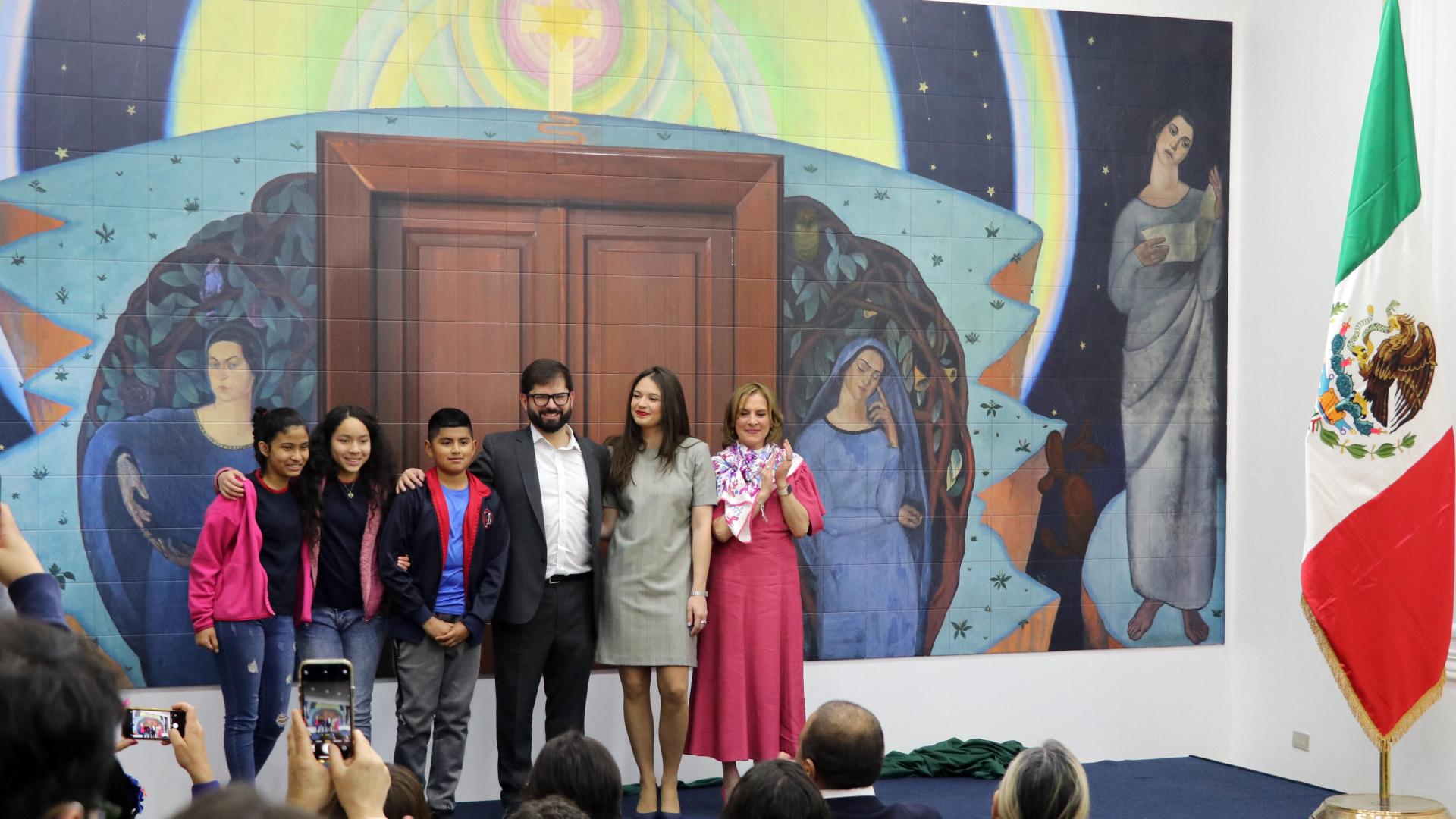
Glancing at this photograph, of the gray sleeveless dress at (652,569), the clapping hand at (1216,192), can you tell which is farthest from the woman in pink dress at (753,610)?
the clapping hand at (1216,192)

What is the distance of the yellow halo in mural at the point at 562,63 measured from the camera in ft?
15.1

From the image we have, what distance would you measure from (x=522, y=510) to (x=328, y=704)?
261cm

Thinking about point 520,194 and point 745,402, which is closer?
point 745,402

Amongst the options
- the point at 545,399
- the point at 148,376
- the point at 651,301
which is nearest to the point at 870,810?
the point at 545,399

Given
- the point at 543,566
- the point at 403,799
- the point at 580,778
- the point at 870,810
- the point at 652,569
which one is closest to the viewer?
the point at 403,799

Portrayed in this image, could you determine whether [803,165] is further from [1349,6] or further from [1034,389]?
[1349,6]

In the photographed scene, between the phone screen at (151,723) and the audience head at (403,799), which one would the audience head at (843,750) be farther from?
the phone screen at (151,723)

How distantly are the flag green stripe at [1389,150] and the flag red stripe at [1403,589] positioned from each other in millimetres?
732

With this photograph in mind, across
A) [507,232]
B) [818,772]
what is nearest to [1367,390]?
[818,772]

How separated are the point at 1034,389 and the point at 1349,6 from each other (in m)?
1.83

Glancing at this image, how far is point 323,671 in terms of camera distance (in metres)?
1.89

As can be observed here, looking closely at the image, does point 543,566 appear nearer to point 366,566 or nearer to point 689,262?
point 366,566

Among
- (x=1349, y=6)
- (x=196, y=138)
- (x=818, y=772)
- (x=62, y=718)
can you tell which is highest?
(x=1349, y=6)

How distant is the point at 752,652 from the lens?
4.61 m
